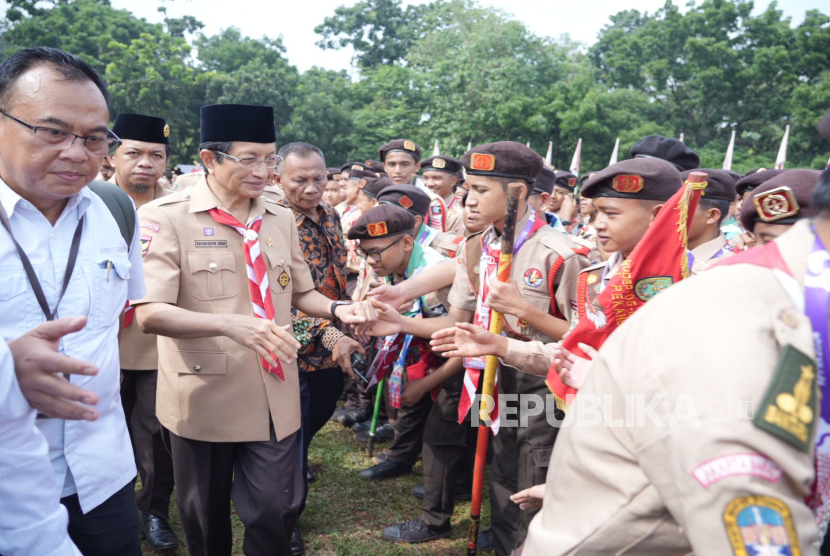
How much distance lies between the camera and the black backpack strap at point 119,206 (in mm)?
2750

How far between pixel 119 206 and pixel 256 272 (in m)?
0.73

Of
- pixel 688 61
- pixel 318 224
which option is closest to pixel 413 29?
pixel 688 61

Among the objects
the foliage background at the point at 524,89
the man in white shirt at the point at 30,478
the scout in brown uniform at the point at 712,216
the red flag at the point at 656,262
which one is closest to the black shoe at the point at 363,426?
the scout in brown uniform at the point at 712,216

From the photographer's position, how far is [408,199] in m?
5.97

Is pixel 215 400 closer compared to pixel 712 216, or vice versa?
pixel 215 400

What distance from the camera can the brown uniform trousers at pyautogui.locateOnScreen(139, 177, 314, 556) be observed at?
3.19m

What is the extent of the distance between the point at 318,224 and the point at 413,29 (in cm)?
6195

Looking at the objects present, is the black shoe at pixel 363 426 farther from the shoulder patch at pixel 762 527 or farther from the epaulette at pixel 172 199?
the shoulder patch at pixel 762 527

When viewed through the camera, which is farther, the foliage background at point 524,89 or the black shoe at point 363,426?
the foliage background at point 524,89

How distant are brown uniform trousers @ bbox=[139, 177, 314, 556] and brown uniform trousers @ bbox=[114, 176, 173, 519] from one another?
0.75 m

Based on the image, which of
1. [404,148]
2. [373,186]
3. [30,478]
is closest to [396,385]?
[30,478]

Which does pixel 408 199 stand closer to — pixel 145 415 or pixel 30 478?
pixel 145 415

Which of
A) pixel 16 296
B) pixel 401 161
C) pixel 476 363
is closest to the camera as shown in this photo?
pixel 16 296

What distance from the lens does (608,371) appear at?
1306mm
